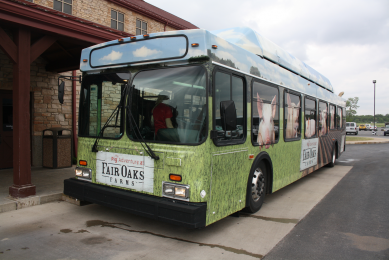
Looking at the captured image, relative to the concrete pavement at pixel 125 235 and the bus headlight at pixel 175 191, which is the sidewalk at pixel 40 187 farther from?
the bus headlight at pixel 175 191

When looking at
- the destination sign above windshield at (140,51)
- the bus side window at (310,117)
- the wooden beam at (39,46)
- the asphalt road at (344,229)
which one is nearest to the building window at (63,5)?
the wooden beam at (39,46)

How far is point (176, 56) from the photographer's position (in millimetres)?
3662

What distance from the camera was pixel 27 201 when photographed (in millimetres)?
5289

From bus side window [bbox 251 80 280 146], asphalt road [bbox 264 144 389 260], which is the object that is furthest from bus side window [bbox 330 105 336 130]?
bus side window [bbox 251 80 280 146]

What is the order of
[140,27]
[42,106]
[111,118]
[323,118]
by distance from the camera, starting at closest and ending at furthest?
[111,118] → [323,118] → [42,106] → [140,27]

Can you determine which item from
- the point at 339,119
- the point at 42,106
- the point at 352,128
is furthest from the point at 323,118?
the point at 352,128

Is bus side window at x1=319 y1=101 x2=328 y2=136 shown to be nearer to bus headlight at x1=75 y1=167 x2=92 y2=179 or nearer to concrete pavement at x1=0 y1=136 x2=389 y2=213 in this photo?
bus headlight at x1=75 y1=167 x2=92 y2=179

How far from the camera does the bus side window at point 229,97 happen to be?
370cm

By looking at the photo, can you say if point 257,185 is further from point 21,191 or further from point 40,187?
point 40,187

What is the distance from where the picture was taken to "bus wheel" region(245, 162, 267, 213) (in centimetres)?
456

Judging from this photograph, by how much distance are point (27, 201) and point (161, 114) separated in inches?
132

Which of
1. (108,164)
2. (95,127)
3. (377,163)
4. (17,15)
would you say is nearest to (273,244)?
(108,164)

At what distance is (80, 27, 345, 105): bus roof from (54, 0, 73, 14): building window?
7440 millimetres

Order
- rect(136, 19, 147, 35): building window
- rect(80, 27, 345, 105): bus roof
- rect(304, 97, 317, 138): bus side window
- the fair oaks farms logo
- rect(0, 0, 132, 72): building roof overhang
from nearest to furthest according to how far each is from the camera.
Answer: rect(80, 27, 345, 105): bus roof
the fair oaks farms logo
rect(0, 0, 132, 72): building roof overhang
rect(304, 97, 317, 138): bus side window
rect(136, 19, 147, 35): building window
